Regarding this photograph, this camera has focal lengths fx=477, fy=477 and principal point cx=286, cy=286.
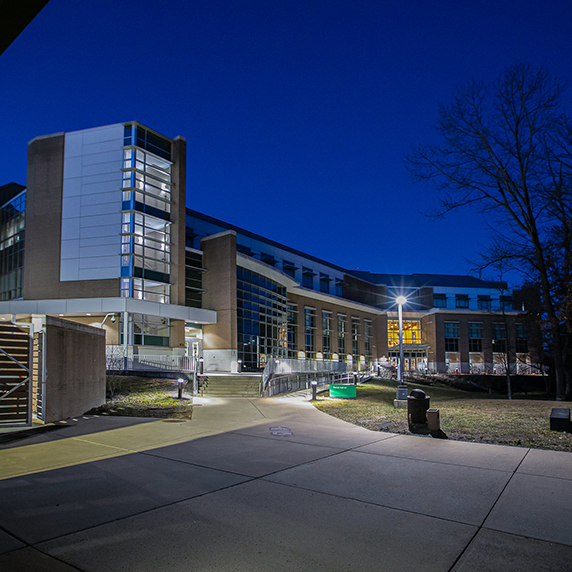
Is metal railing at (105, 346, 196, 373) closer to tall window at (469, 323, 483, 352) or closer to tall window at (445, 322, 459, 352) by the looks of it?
tall window at (445, 322, 459, 352)

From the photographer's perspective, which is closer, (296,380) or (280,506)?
(280,506)

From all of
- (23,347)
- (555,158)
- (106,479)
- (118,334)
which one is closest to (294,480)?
(106,479)

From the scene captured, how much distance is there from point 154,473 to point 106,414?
349 inches

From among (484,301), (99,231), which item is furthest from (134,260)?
(484,301)

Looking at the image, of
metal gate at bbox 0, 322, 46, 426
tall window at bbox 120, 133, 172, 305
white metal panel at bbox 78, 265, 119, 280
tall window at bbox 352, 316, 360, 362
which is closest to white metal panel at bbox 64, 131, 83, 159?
tall window at bbox 120, 133, 172, 305

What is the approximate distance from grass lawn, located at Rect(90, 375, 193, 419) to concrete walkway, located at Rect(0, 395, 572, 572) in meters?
5.57

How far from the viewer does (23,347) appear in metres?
12.0

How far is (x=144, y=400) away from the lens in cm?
2020

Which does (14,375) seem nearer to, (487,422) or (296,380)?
(487,422)

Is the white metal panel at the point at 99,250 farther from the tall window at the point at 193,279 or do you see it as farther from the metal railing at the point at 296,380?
the metal railing at the point at 296,380

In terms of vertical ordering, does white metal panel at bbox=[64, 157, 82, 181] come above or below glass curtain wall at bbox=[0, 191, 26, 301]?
above

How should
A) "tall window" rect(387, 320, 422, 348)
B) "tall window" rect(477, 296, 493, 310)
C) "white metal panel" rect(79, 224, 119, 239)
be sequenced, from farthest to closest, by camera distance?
"tall window" rect(477, 296, 493, 310)
"tall window" rect(387, 320, 422, 348)
"white metal panel" rect(79, 224, 119, 239)

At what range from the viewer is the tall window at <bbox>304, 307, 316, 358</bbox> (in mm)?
59500

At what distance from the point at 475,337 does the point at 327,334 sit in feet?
90.6
